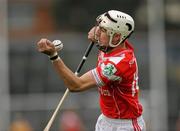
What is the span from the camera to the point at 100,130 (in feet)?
40.3

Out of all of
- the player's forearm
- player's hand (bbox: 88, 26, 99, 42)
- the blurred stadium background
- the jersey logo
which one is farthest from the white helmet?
the blurred stadium background

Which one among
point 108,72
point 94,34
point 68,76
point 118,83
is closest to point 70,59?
point 94,34

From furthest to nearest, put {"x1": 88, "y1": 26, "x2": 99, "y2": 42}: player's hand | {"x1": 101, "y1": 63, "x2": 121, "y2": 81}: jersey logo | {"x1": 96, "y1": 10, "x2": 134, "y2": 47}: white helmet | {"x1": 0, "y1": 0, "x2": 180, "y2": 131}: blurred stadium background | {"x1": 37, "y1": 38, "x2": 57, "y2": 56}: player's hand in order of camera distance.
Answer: {"x1": 0, "y1": 0, "x2": 180, "y2": 131}: blurred stadium background < {"x1": 88, "y1": 26, "x2": 99, "y2": 42}: player's hand < {"x1": 96, "y1": 10, "x2": 134, "y2": 47}: white helmet < {"x1": 101, "y1": 63, "x2": 121, "y2": 81}: jersey logo < {"x1": 37, "y1": 38, "x2": 57, "y2": 56}: player's hand

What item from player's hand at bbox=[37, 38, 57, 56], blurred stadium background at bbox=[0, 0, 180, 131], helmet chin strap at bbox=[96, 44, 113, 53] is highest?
player's hand at bbox=[37, 38, 57, 56]

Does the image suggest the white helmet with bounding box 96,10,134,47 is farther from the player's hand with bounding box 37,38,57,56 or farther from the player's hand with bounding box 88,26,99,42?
the player's hand with bounding box 37,38,57,56

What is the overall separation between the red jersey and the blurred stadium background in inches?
515

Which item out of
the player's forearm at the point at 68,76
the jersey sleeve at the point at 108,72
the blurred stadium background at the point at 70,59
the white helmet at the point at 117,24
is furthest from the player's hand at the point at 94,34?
the blurred stadium background at the point at 70,59

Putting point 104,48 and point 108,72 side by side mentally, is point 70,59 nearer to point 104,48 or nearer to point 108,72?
point 104,48

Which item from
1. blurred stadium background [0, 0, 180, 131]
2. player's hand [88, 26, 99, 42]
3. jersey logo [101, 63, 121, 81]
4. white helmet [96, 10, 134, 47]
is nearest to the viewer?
jersey logo [101, 63, 121, 81]

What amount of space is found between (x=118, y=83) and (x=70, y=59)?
587 inches

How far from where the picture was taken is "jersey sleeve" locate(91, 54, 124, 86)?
38.2 ft

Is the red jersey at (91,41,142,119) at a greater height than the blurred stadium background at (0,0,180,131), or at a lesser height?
greater

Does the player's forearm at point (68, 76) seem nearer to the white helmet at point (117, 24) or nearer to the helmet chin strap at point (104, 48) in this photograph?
the helmet chin strap at point (104, 48)

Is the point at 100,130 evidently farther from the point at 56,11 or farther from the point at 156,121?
the point at 56,11
